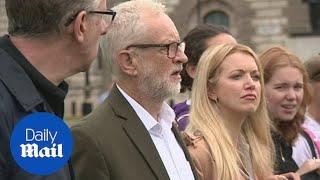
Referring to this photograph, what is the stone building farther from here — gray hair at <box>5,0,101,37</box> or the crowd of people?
gray hair at <box>5,0,101,37</box>

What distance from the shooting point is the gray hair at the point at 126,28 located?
2912 millimetres

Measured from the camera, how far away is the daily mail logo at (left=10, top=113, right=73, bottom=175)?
191 centimetres

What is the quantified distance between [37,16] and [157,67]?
2.96ft

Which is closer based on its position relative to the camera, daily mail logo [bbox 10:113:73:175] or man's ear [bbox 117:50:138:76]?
daily mail logo [bbox 10:113:73:175]

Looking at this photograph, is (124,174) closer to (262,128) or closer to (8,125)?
(8,125)

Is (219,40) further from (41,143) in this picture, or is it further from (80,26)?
(41,143)

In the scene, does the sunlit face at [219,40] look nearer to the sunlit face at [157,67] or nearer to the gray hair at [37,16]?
the sunlit face at [157,67]

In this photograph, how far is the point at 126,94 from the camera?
2.93m

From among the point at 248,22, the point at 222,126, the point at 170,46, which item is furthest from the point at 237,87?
the point at 248,22

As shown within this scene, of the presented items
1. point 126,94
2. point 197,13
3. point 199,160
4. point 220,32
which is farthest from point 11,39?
point 197,13

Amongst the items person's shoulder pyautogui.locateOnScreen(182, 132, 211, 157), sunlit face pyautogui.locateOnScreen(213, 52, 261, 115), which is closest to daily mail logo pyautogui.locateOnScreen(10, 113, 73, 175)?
person's shoulder pyautogui.locateOnScreen(182, 132, 211, 157)

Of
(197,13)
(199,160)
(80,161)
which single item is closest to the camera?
(80,161)

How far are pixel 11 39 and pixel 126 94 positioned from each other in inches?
Answer: 35.3

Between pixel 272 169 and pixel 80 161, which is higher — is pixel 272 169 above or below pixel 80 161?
below
